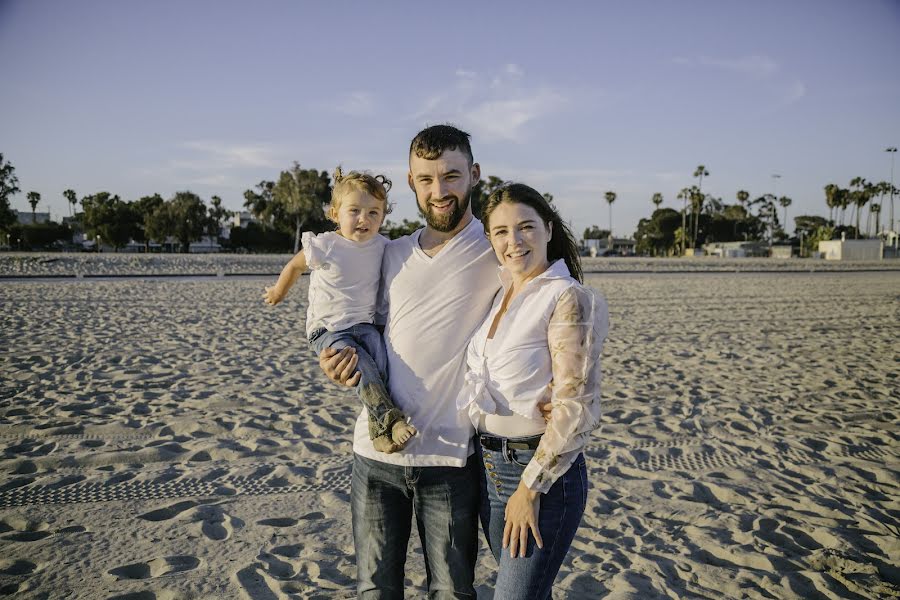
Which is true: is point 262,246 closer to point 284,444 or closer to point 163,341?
point 163,341

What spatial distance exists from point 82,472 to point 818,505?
5687mm

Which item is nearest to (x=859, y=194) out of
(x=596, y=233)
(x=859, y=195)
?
(x=859, y=195)

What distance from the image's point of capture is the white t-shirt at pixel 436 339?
2287 millimetres

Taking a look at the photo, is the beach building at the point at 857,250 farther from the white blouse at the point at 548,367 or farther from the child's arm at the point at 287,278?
the white blouse at the point at 548,367

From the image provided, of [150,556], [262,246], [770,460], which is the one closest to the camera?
[150,556]

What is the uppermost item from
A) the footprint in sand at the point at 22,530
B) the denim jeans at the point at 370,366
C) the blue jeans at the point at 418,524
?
the denim jeans at the point at 370,366

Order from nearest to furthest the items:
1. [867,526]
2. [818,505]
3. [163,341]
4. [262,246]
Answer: [867,526]
[818,505]
[163,341]
[262,246]

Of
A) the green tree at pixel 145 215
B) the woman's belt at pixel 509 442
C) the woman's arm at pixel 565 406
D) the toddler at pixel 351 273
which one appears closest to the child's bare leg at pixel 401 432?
the toddler at pixel 351 273

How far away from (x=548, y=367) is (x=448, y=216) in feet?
2.51

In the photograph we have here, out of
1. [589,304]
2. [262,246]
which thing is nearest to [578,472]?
[589,304]

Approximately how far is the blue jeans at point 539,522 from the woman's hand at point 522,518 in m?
0.03

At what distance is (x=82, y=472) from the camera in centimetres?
486

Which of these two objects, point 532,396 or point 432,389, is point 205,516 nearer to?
point 432,389

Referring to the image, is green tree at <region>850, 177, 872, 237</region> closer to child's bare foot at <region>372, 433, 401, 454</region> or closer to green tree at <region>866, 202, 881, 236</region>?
green tree at <region>866, 202, 881, 236</region>
